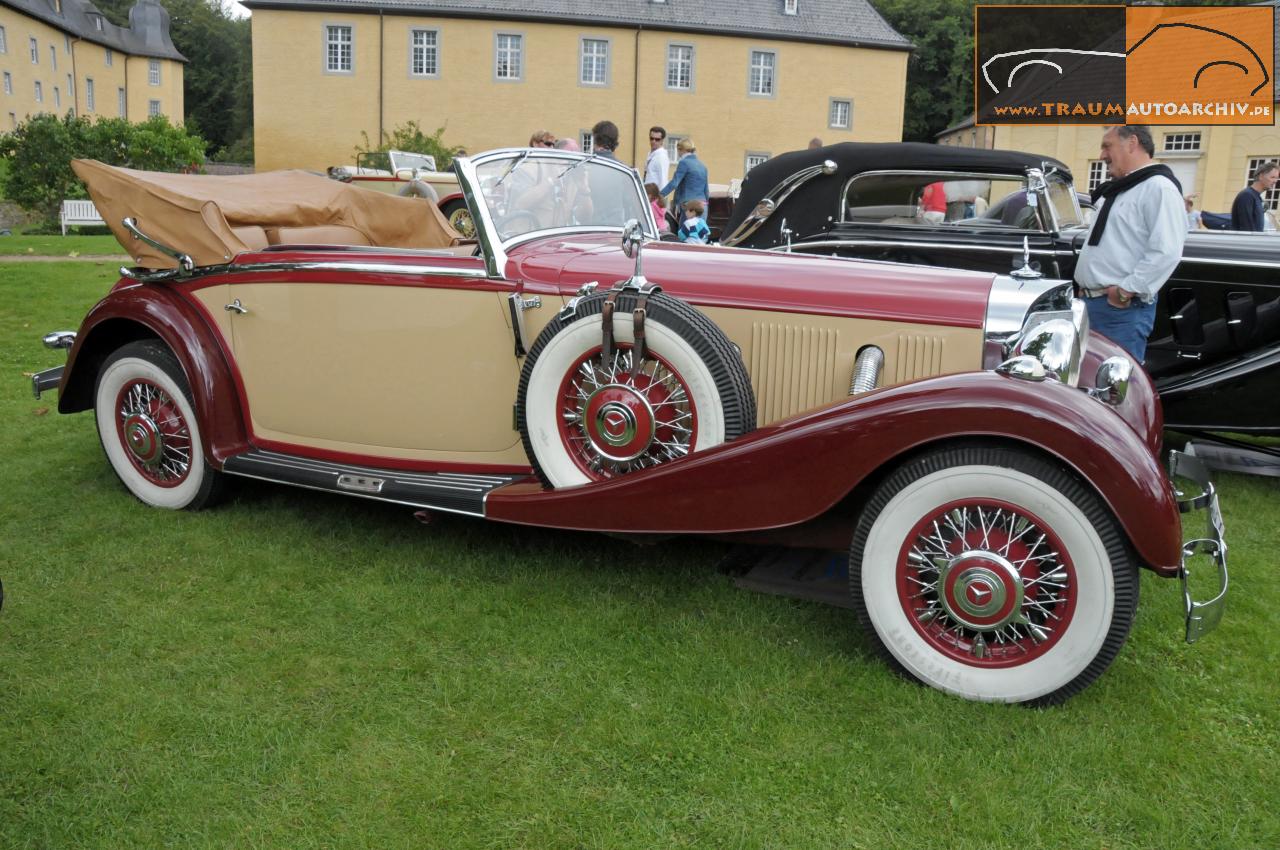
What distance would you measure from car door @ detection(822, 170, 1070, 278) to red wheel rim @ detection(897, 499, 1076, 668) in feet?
12.3

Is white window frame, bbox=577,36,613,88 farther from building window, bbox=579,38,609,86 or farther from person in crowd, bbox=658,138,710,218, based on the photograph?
person in crowd, bbox=658,138,710,218

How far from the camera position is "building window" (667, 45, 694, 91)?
3412 centimetres

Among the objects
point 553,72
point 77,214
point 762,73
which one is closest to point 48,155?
point 77,214

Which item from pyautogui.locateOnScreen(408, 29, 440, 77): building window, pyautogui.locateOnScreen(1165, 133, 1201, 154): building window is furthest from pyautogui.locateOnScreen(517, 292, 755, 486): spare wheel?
pyautogui.locateOnScreen(1165, 133, 1201, 154): building window

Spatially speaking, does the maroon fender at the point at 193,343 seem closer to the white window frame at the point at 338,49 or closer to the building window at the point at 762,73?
the white window frame at the point at 338,49

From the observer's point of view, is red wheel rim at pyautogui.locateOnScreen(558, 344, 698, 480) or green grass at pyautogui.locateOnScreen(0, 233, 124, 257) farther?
green grass at pyautogui.locateOnScreen(0, 233, 124, 257)

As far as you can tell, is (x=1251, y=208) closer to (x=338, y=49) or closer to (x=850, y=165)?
(x=850, y=165)

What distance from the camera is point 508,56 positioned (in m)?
33.4

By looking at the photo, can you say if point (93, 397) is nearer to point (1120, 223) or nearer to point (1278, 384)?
point (1120, 223)

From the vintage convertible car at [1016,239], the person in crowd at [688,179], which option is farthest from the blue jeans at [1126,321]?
the person in crowd at [688,179]

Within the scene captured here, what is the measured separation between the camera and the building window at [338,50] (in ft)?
108

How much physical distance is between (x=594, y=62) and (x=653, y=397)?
33.0 metres

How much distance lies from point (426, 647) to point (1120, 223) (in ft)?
13.3

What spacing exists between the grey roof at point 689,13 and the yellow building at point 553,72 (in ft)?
0.21
